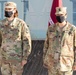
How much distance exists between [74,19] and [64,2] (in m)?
0.36

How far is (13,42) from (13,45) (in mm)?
41

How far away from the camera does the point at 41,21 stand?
731 cm

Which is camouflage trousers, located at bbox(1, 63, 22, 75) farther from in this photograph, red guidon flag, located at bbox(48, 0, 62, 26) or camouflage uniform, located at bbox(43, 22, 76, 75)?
red guidon flag, located at bbox(48, 0, 62, 26)

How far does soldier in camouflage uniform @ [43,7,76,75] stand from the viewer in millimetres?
5238

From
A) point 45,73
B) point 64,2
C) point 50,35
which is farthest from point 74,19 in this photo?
point 50,35

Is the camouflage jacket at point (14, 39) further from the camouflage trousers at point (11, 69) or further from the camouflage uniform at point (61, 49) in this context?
the camouflage uniform at point (61, 49)

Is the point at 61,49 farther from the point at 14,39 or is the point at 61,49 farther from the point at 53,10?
the point at 53,10

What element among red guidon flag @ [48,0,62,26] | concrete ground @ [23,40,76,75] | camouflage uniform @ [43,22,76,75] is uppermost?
red guidon flag @ [48,0,62,26]

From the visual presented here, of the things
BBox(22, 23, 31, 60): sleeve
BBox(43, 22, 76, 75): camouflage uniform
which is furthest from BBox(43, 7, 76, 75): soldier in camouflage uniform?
BBox(22, 23, 31, 60): sleeve

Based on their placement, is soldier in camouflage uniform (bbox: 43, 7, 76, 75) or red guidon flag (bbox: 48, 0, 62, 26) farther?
red guidon flag (bbox: 48, 0, 62, 26)

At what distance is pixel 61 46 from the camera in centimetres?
525

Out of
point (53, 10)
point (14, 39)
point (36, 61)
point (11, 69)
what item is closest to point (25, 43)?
point (14, 39)

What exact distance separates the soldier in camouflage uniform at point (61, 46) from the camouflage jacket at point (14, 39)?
33 cm

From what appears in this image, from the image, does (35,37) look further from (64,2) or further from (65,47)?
(65,47)
